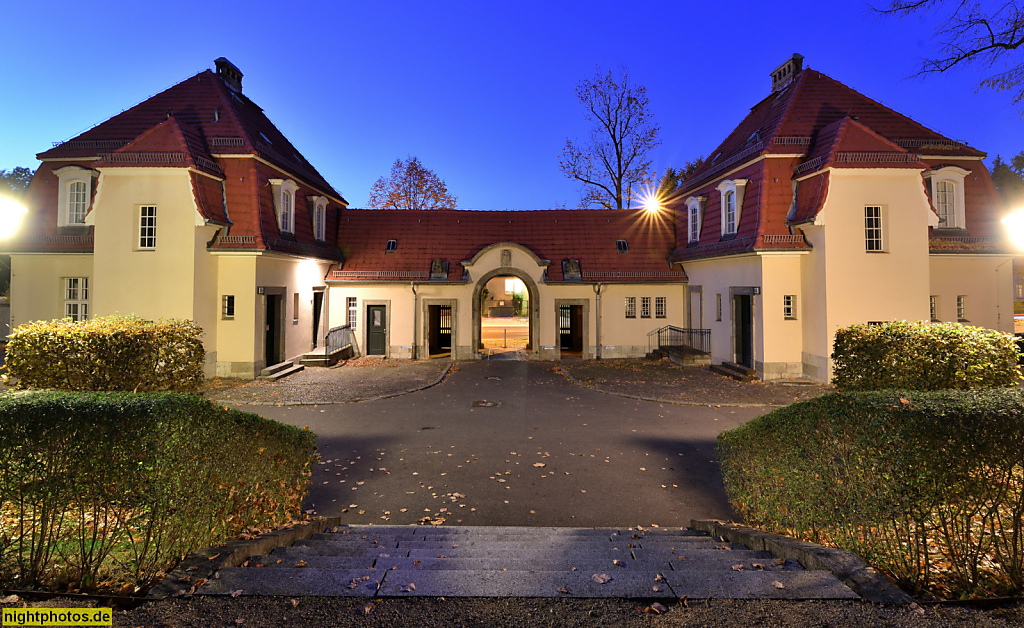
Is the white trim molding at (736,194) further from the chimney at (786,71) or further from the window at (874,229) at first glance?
the chimney at (786,71)

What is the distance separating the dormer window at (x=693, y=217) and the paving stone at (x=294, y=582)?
21.0 meters

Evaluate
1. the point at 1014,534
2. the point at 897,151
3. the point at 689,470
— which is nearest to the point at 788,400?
the point at 689,470

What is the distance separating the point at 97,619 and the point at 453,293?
20313mm

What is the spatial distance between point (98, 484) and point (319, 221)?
66.1 feet

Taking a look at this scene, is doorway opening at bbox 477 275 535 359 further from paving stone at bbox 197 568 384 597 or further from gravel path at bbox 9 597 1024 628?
gravel path at bbox 9 597 1024 628

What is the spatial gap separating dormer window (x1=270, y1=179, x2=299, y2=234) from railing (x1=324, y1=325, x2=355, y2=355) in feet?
15.2

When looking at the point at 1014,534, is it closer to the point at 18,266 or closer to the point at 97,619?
the point at 97,619

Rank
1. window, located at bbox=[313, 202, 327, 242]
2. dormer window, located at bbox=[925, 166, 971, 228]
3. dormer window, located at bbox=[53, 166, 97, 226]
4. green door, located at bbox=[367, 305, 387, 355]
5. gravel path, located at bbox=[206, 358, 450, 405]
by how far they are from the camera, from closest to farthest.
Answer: gravel path, located at bbox=[206, 358, 450, 405]
dormer window, located at bbox=[925, 166, 971, 228]
dormer window, located at bbox=[53, 166, 97, 226]
window, located at bbox=[313, 202, 327, 242]
green door, located at bbox=[367, 305, 387, 355]

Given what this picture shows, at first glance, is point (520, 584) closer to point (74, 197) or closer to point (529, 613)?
point (529, 613)

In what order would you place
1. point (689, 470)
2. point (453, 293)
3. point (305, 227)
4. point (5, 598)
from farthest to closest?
point (453, 293) → point (305, 227) → point (689, 470) → point (5, 598)

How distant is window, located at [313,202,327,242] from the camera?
21797 mm

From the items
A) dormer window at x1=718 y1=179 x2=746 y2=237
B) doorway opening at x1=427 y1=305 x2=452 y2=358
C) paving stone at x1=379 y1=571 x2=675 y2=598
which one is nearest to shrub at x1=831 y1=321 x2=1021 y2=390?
paving stone at x1=379 y1=571 x2=675 y2=598

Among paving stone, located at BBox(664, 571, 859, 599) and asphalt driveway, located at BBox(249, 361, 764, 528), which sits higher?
paving stone, located at BBox(664, 571, 859, 599)

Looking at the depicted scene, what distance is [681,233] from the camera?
23703 millimetres
